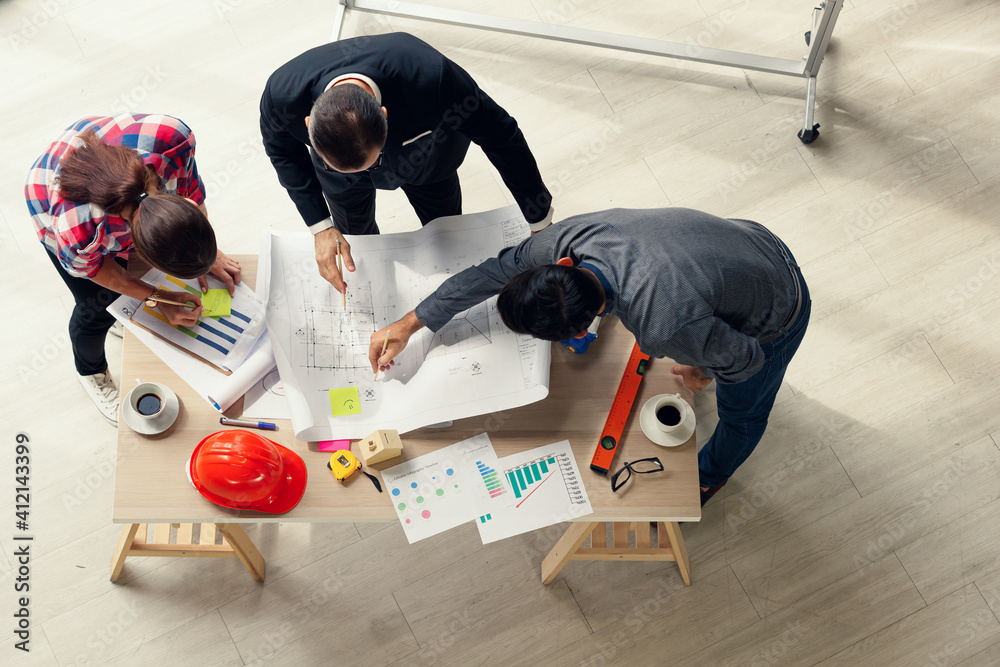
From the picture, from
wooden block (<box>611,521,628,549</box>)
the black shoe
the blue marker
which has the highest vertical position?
the blue marker

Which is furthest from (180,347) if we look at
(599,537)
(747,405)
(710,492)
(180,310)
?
(710,492)

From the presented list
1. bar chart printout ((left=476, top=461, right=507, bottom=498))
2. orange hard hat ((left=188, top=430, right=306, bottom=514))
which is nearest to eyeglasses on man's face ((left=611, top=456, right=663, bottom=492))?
bar chart printout ((left=476, top=461, right=507, bottom=498))

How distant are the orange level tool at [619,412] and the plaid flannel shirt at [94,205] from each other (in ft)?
3.66

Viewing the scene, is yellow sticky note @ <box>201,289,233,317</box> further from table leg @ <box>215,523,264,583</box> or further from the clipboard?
table leg @ <box>215,523,264,583</box>

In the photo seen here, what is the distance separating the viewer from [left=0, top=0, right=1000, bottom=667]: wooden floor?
2217mm

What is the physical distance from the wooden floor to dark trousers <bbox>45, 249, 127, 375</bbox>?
0.23 meters

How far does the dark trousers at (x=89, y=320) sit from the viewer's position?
6.23 feet

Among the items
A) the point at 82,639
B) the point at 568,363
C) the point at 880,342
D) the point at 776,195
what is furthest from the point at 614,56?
the point at 82,639

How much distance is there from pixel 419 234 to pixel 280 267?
0.34 metres

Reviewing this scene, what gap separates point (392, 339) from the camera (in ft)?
5.23

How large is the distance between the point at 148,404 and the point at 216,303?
28 centimetres

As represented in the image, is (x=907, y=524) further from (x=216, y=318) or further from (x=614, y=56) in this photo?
(x=216, y=318)

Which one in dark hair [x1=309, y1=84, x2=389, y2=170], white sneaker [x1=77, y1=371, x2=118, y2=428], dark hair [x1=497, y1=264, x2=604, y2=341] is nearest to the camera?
dark hair [x1=497, y1=264, x2=604, y2=341]

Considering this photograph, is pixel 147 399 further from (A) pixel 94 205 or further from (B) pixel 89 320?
(B) pixel 89 320
